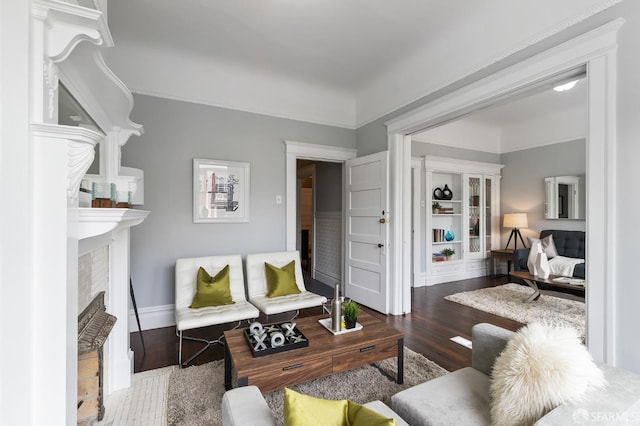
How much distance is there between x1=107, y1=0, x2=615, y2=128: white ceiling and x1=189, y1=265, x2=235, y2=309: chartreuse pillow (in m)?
2.02

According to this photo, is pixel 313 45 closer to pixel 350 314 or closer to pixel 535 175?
pixel 350 314

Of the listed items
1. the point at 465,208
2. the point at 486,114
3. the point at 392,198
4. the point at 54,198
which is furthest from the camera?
the point at 465,208

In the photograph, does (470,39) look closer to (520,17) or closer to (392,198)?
(520,17)

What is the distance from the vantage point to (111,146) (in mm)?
2018

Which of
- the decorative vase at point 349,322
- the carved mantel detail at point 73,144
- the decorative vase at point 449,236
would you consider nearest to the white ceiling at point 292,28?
the carved mantel detail at point 73,144

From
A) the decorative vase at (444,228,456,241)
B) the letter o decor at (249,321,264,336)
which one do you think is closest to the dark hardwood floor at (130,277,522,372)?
the letter o decor at (249,321,264,336)

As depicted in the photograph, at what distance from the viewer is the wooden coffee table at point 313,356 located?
1.71 meters

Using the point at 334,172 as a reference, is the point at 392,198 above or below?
below

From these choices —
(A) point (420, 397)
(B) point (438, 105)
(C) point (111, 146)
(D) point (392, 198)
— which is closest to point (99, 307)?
(C) point (111, 146)

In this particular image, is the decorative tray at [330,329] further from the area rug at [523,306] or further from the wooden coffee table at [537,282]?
the wooden coffee table at [537,282]

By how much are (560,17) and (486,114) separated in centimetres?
327

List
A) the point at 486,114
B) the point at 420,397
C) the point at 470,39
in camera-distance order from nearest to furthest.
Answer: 1. the point at 420,397
2. the point at 470,39
3. the point at 486,114

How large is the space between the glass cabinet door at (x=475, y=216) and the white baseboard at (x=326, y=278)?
2.82 metres

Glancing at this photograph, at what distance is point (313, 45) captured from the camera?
3.10 m
